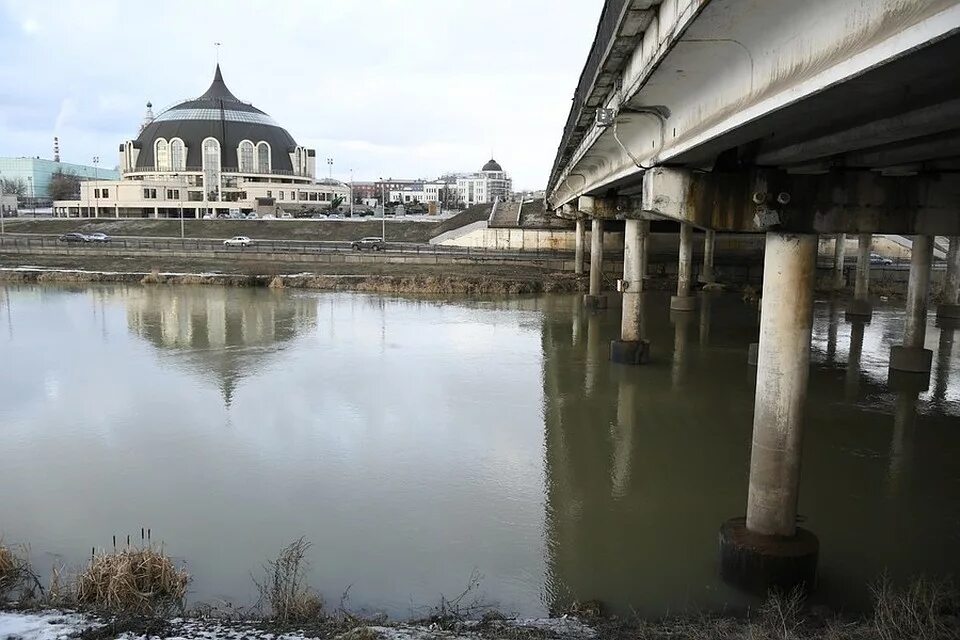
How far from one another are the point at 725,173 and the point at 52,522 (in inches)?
412

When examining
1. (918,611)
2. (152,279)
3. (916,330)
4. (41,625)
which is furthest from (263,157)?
(918,611)

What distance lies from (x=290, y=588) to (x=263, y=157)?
116 meters

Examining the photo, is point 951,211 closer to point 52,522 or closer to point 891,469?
point 891,469

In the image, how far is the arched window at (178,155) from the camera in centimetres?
Answer: 11250

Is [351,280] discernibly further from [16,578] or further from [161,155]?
[161,155]

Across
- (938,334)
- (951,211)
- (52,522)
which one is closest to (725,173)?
(951,211)

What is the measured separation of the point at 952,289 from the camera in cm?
3178

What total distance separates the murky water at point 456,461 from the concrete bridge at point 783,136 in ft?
5.06

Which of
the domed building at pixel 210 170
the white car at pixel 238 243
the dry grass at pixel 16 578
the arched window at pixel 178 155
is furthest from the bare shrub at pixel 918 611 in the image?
the arched window at pixel 178 155

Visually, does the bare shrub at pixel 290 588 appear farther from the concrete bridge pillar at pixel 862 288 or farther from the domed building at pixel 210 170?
the domed building at pixel 210 170

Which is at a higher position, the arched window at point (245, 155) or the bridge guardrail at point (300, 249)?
the arched window at point (245, 155)

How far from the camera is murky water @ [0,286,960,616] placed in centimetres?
917

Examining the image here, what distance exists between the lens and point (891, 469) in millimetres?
12547

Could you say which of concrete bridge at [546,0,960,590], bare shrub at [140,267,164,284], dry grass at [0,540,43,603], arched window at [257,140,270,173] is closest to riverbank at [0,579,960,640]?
dry grass at [0,540,43,603]
